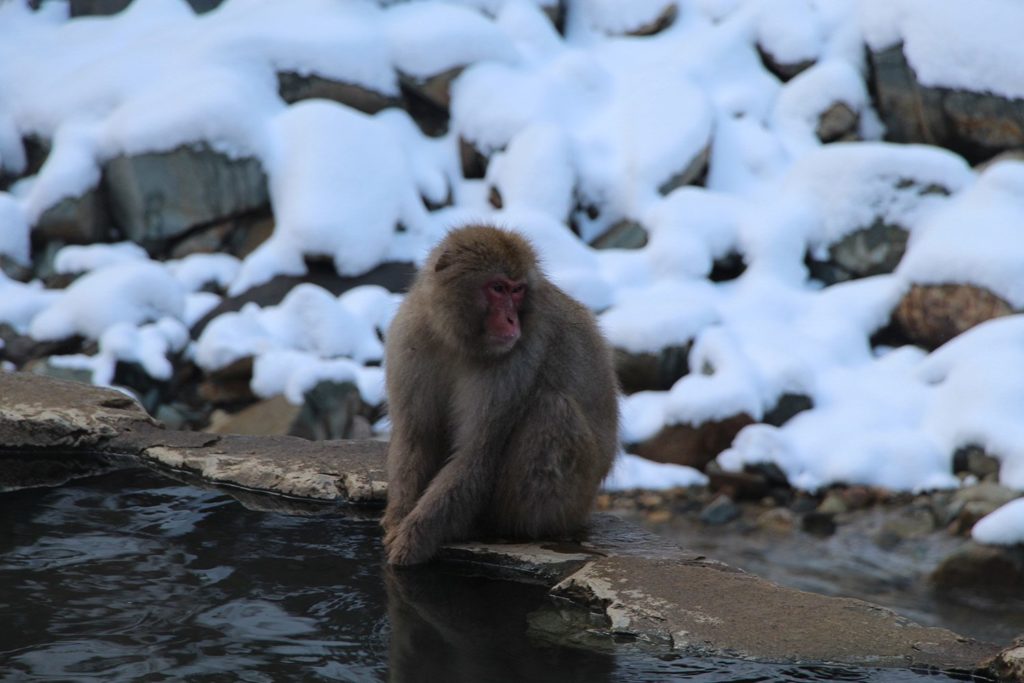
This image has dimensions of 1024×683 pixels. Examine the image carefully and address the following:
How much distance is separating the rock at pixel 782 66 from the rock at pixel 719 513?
16.1 feet

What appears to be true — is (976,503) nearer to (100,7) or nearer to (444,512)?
(444,512)

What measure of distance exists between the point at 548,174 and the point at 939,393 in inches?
135

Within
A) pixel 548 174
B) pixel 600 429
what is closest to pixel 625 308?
pixel 548 174

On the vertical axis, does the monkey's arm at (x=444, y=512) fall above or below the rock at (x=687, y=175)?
below

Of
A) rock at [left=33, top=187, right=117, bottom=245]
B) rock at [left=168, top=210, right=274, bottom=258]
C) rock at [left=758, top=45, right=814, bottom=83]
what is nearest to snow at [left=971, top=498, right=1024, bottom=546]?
rock at [left=758, top=45, right=814, bottom=83]

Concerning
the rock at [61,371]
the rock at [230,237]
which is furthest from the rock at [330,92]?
the rock at [61,371]

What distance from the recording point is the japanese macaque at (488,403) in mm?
3158

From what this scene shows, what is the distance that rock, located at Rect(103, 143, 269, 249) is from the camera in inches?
364

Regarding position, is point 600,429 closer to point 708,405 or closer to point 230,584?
point 230,584

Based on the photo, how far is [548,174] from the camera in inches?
370

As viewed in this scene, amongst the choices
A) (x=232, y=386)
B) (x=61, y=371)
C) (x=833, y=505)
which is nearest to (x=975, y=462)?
(x=833, y=505)

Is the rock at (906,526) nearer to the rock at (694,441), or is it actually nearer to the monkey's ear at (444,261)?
the rock at (694,441)

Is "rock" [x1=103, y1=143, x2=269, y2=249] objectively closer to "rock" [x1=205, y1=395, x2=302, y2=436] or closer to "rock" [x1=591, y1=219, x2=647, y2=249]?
"rock" [x1=205, y1=395, x2=302, y2=436]

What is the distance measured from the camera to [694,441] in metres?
7.84
